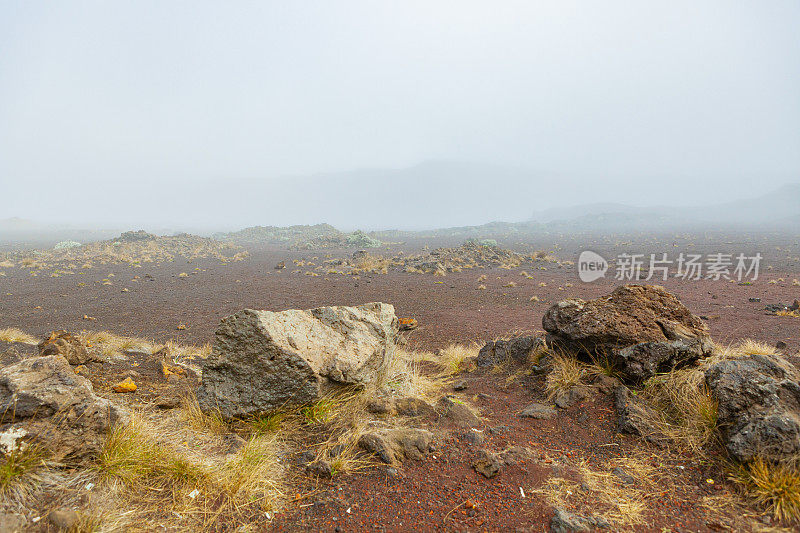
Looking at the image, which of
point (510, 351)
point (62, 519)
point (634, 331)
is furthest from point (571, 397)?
point (62, 519)

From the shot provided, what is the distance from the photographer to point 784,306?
13227 mm

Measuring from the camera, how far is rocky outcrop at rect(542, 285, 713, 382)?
4613 mm

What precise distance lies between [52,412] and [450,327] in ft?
35.0

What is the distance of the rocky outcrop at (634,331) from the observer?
15.1ft

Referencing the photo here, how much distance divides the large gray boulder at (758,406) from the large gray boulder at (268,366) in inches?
146

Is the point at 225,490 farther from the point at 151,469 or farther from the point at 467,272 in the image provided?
the point at 467,272

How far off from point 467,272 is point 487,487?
82.5 feet

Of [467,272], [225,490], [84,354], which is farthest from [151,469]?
[467,272]

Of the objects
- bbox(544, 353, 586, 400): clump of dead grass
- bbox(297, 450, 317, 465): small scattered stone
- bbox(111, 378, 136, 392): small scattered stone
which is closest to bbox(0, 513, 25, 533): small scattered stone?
bbox(297, 450, 317, 465): small scattered stone

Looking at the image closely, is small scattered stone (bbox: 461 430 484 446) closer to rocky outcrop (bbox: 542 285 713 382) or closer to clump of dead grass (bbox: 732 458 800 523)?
clump of dead grass (bbox: 732 458 800 523)

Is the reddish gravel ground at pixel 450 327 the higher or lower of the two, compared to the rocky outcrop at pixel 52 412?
lower

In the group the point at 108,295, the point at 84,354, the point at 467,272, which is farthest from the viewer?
the point at 467,272

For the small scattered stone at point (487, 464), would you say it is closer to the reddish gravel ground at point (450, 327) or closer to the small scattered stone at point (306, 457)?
the reddish gravel ground at point (450, 327)

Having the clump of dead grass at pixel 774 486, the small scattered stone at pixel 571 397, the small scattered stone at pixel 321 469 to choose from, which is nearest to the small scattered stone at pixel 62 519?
the small scattered stone at pixel 321 469
